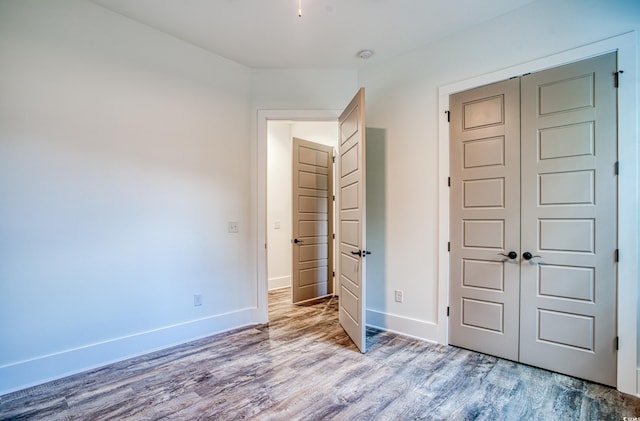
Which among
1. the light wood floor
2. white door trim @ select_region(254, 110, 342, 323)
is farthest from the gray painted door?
the light wood floor

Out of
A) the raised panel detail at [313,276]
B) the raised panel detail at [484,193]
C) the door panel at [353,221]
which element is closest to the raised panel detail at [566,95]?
the raised panel detail at [484,193]

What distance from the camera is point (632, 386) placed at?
1983 mm

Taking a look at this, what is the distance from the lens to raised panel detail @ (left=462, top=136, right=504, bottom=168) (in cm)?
253

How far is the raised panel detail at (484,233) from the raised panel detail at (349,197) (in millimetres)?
1039

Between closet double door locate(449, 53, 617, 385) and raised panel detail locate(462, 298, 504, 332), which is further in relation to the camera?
raised panel detail locate(462, 298, 504, 332)

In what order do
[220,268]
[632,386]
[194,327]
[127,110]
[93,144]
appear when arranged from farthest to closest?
1. [220,268]
2. [194,327]
3. [127,110]
4. [93,144]
5. [632,386]

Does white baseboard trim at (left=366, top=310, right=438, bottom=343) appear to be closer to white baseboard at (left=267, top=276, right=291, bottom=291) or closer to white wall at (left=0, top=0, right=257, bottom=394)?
white wall at (left=0, top=0, right=257, bottom=394)

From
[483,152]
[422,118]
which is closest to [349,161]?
[422,118]

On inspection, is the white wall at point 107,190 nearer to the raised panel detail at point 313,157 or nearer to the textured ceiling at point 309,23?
the textured ceiling at point 309,23

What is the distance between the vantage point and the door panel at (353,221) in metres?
2.68

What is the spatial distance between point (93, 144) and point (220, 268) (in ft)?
5.26

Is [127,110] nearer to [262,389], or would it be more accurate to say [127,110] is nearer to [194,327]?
[194,327]

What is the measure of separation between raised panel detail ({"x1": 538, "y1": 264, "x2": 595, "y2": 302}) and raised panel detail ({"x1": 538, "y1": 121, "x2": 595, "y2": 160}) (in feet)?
2.86

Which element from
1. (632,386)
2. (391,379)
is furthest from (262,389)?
(632,386)
